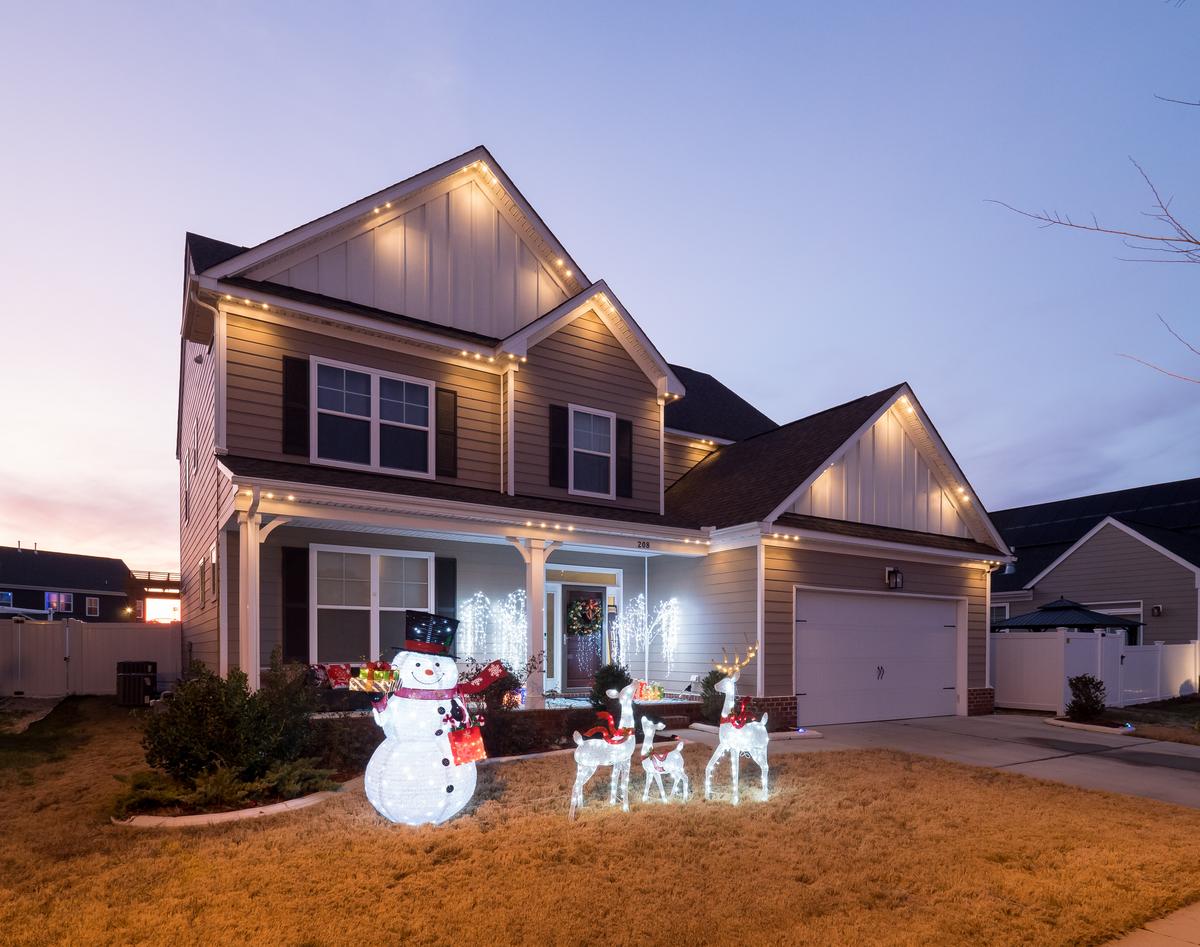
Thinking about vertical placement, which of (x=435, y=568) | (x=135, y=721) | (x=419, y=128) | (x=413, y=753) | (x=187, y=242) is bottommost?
(x=135, y=721)

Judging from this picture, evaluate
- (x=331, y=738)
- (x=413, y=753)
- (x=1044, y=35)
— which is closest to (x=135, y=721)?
(x=331, y=738)

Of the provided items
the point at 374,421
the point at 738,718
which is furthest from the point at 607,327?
the point at 738,718

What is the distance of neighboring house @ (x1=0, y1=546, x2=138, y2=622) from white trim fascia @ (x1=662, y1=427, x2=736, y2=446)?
1587 inches

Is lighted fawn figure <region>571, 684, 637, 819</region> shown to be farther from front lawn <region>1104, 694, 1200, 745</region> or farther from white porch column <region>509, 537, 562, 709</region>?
front lawn <region>1104, 694, 1200, 745</region>

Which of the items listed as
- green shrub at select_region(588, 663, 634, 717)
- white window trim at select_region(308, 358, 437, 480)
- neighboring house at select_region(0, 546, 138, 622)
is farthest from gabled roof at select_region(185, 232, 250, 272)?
neighboring house at select_region(0, 546, 138, 622)

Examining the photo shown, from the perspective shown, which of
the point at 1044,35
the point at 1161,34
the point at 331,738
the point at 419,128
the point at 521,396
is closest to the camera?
the point at 1161,34

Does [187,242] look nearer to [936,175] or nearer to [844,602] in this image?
[936,175]

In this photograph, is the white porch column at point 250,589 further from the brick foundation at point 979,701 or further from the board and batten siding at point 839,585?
the brick foundation at point 979,701

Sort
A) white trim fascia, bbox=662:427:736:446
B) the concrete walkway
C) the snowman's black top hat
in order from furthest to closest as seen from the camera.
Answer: white trim fascia, bbox=662:427:736:446, the snowman's black top hat, the concrete walkway

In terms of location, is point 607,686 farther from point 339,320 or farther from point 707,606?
point 339,320

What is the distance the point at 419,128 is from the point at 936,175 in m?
104

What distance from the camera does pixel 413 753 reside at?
658 cm

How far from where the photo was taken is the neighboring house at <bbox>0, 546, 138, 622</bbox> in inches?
1809

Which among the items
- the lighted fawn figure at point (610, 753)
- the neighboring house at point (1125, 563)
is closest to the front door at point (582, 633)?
the lighted fawn figure at point (610, 753)
